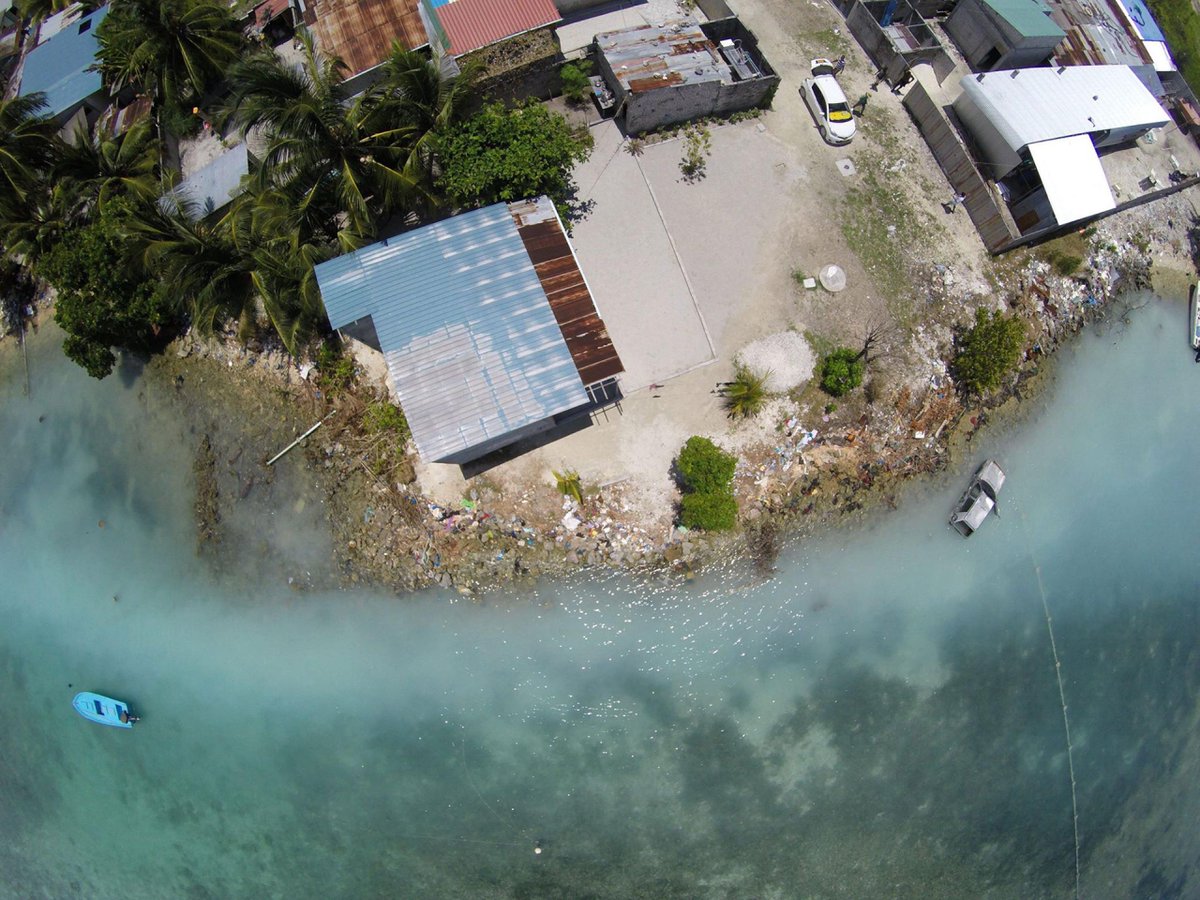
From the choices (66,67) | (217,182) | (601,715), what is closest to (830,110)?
(217,182)

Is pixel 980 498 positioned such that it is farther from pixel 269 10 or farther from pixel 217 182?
pixel 269 10

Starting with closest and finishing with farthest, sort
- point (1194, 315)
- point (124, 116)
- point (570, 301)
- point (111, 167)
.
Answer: point (570, 301), point (111, 167), point (124, 116), point (1194, 315)

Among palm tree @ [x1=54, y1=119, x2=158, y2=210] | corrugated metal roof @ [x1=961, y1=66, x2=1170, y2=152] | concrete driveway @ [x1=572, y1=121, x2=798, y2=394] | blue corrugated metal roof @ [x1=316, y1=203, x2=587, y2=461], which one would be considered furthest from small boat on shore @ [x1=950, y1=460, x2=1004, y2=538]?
palm tree @ [x1=54, y1=119, x2=158, y2=210]

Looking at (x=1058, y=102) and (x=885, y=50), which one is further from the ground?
(x=885, y=50)

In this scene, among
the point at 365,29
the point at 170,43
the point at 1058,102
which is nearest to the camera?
the point at 170,43

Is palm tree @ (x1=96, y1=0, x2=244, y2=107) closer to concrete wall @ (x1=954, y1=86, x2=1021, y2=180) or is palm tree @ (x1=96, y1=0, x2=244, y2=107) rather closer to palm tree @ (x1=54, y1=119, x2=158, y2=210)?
palm tree @ (x1=54, y1=119, x2=158, y2=210)

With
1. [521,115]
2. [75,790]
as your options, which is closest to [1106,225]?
[521,115]
